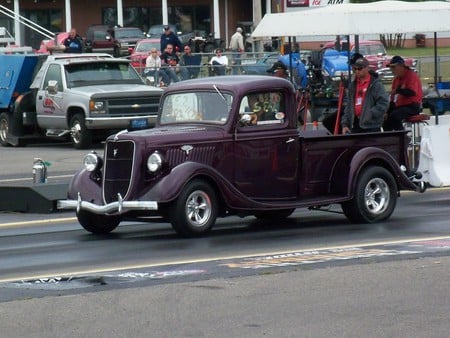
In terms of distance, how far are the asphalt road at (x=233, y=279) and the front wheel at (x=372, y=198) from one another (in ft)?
0.73

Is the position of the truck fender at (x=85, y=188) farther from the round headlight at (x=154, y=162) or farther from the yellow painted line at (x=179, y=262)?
the yellow painted line at (x=179, y=262)

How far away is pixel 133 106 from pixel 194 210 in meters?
13.4

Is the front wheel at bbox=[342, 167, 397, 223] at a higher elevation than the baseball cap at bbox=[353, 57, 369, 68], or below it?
below

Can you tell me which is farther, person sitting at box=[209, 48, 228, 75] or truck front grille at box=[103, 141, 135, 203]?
person sitting at box=[209, 48, 228, 75]

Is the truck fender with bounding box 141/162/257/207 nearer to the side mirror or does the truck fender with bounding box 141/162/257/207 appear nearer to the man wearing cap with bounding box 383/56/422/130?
the man wearing cap with bounding box 383/56/422/130

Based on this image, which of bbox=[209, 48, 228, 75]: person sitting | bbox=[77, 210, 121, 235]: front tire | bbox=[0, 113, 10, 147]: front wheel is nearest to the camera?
bbox=[77, 210, 121, 235]: front tire

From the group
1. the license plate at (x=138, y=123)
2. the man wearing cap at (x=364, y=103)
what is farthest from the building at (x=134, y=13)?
the man wearing cap at (x=364, y=103)

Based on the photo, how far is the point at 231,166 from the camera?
13.8 metres

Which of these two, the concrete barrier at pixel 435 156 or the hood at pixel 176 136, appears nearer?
the hood at pixel 176 136

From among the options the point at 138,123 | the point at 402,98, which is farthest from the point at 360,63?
the point at 138,123

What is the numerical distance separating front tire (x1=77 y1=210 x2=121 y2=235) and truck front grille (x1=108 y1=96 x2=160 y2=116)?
12.3 metres

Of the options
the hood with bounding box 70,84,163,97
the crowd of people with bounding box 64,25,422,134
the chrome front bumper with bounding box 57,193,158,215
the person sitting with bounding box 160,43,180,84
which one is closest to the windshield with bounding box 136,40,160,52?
the person sitting with bounding box 160,43,180,84

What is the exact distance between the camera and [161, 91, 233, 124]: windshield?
14.1 metres

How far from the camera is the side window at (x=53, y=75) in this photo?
27.3 metres
